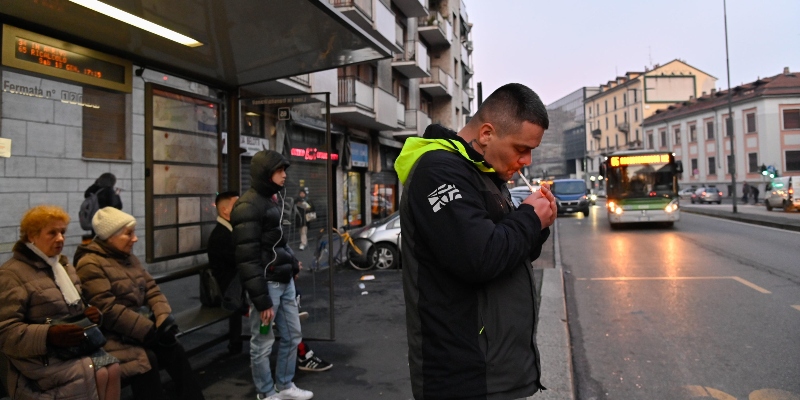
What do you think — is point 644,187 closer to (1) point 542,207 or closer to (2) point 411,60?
(2) point 411,60

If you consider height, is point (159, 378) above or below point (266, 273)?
below

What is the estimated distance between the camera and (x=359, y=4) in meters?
17.1

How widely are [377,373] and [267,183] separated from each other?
1.86 meters

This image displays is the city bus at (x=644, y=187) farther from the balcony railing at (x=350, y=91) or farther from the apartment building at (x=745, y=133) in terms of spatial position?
the apartment building at (x=745, y=133)

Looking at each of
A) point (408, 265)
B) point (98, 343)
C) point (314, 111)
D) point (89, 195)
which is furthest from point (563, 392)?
point (89, 195)

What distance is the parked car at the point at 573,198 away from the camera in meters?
28.9

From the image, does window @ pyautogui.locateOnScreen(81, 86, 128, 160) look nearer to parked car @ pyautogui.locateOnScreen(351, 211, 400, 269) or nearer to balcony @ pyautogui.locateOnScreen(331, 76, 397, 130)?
parked car @ pyautogui.locateOnScreen(351, 211, 400, 269)

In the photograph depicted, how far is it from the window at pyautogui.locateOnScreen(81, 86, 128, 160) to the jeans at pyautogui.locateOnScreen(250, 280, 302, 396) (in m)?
2.31

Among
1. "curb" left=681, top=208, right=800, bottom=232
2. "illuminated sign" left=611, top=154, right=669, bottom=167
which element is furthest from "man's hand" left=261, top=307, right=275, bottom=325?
"curb" left=681, top=208, right=800, bottom=232

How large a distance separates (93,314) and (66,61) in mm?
2074

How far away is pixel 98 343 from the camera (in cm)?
309

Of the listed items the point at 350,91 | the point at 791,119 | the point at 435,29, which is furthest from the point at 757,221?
the point at 791,119

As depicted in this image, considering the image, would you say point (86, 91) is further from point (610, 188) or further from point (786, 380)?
point (610, 188)

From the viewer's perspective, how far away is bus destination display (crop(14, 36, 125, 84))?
12.2 ft
